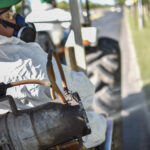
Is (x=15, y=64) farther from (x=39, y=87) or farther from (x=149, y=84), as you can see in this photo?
(x=149, y=84)

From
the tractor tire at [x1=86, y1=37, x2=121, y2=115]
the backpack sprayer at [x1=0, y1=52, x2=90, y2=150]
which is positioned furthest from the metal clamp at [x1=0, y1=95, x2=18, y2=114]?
the tractor tire at [x1=86, y1=37, x2=121, y2=115]

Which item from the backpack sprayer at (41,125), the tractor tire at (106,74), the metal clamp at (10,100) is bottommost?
the tractor tire at (106,74)

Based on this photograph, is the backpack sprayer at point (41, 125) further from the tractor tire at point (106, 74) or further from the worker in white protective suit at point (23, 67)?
the tractor tire at point (106, 74)

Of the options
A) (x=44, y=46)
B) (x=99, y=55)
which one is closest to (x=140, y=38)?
(x=99, y=55)

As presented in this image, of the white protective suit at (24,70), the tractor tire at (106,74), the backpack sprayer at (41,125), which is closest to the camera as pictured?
the backpack sprayer at (41,125)

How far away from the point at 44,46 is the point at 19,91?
2471 millimetres

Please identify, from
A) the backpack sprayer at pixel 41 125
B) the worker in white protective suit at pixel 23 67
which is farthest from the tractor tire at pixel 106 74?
Result: the backpack sprayer at pixel 41 125

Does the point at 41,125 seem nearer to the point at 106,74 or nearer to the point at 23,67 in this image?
the point at 23,67

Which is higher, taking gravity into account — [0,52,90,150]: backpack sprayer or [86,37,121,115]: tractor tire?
[0,52,90,150]: backpack sprayer

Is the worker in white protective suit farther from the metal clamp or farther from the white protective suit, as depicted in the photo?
the metal clamp

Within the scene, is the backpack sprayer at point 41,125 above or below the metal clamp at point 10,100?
below

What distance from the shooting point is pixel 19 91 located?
1.99m

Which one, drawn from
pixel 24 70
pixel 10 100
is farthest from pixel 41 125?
pixel 24 70

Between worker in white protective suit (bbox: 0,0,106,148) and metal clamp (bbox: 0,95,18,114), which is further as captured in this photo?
worker in white protective suit (bbox: 0,0,106,148)
